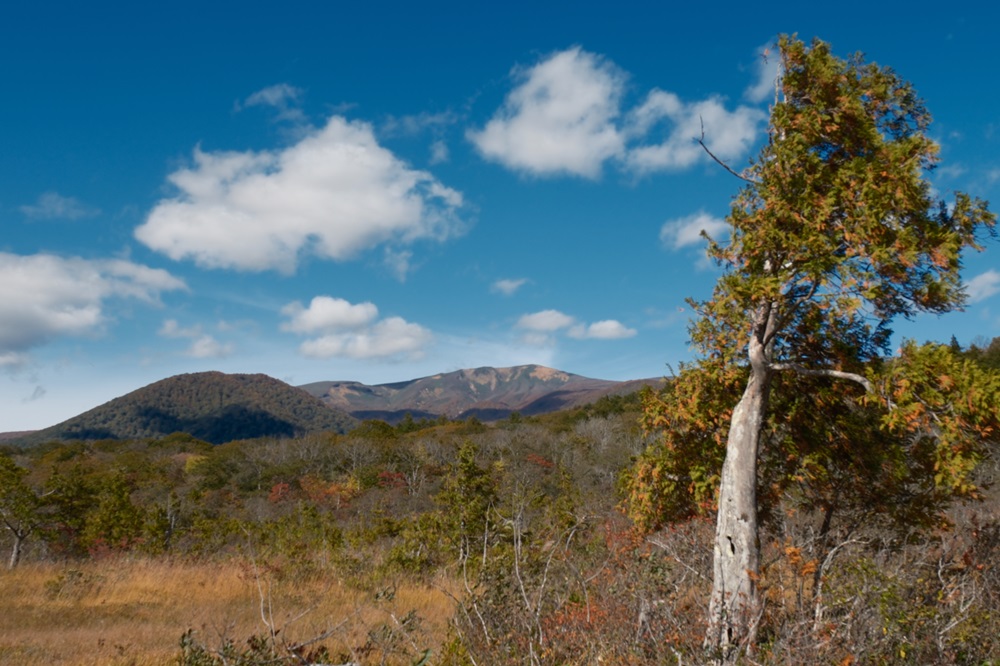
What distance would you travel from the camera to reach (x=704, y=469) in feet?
21.3

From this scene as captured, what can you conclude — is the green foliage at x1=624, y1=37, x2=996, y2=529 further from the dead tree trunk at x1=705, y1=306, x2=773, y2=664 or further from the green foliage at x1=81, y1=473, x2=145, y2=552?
the green foliage at x1=81, y1=473, x2=145, y2=552

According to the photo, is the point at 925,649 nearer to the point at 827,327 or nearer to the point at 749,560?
the point at 749,560

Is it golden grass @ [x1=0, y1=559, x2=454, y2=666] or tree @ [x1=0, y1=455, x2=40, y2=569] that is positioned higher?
tree @ [x1=0, y1=455, x2=40, y2=569]

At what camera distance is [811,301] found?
5262 mm

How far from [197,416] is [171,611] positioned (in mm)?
189166

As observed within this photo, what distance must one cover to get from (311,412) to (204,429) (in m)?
35.6

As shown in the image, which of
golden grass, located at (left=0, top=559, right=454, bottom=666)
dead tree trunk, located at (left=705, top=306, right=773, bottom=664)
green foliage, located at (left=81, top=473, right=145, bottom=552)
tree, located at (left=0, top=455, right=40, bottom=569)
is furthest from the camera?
green foliage, located at (left=81, top=473, right=145, bottom=552)

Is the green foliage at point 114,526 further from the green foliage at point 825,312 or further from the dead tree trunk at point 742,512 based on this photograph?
the dead tree trunk at point 742,512

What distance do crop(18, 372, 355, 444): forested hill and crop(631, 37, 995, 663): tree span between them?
168 metres

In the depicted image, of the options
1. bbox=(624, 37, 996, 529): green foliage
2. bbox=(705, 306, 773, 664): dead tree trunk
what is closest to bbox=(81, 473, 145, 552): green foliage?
bbox=(624, 37, 996, 529): green foliage

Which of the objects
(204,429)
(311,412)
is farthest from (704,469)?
(311,412)

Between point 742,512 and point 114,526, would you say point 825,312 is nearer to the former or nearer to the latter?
point 742,512

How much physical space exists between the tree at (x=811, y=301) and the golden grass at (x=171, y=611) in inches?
131

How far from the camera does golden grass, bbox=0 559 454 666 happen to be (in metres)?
6.48
